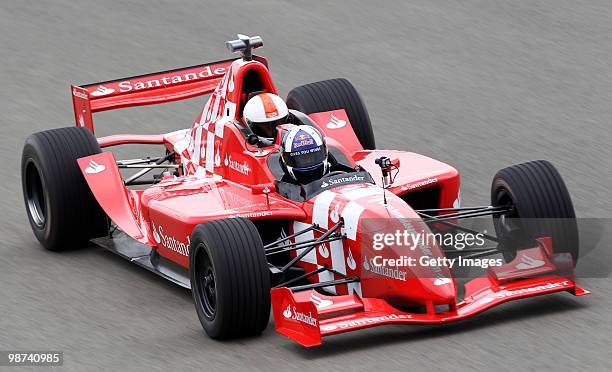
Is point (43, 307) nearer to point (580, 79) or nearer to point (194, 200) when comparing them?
point (194, 200)

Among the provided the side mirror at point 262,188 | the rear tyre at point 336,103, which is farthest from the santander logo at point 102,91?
the side mirror at point 262,188

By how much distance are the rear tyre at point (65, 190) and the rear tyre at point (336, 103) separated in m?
2.37

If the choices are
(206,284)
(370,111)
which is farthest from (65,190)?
(370,111)

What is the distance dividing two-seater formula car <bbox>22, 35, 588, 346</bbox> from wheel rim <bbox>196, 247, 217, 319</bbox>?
1cm

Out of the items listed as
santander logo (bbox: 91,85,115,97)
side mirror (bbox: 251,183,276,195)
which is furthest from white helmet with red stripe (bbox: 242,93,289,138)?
santander logo (bbox: 91,85,115,97)

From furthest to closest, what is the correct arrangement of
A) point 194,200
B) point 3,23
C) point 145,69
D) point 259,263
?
point 3,23 → point 145,69 → point 194,200 → point 259,263

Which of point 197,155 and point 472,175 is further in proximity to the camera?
point 472,175

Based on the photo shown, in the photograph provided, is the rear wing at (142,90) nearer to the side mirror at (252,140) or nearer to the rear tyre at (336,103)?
the rear tyre at (336,103)

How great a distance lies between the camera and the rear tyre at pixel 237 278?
11375 mm

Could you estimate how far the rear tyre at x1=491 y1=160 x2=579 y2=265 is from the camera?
40.4 ft

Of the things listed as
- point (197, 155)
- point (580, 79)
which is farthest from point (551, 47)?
point (197, 155)

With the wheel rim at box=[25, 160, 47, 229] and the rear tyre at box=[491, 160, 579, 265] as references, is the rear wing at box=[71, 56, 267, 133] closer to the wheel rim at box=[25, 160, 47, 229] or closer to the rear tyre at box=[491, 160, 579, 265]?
the wheel rim at box=[25, 160, 47, 229]

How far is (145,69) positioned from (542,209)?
10.4 m

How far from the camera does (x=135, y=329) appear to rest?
1223 centimetres
